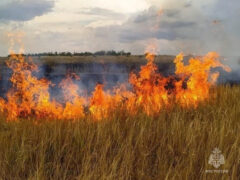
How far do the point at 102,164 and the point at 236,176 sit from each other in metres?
1.63

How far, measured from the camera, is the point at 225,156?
3961 mm

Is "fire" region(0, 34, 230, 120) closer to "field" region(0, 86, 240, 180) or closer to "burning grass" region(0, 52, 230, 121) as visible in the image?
"burning grass" region(0, 52, 230, 121)

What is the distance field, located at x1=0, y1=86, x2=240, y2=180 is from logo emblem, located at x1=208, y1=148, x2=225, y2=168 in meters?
0.06

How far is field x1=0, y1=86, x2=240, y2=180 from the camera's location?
3.78m

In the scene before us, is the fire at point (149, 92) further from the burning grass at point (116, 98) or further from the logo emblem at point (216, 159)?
the logo emblem at point (216, 159)

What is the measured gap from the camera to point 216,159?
3.87m

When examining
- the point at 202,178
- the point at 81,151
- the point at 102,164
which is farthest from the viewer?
the point at 81,151

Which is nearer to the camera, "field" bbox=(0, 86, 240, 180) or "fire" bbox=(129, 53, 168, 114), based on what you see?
"field" bbox=(0, 86, 240, 180)

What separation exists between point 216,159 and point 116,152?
138 centimetres

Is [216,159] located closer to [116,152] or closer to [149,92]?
[116,152]

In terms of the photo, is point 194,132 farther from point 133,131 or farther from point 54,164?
point 54,164

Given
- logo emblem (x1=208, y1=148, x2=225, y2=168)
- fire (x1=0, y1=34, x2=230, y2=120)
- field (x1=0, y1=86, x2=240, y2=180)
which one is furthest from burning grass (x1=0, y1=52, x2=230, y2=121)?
logo emblem (x1=208, y1=148, x2=225, y2=168)

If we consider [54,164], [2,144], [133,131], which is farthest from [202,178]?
[2,144]

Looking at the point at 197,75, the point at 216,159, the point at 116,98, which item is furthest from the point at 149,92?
the point at 216,159
